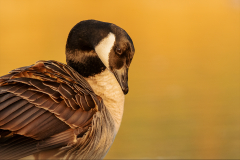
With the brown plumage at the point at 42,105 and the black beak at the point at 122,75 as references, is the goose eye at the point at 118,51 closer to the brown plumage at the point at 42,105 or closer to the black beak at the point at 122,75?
the black beak at the point at 122,75

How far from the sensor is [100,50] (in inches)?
84.3

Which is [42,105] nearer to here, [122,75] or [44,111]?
[44,111]

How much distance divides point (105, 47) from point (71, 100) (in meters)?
0.43

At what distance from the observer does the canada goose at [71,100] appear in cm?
168

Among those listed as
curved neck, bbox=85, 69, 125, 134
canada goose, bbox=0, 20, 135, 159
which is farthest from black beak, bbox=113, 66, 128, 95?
curved neck, bbox=85, 69, 125, 134

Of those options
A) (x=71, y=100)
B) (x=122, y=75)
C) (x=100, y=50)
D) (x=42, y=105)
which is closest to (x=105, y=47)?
(x=100, y=50)

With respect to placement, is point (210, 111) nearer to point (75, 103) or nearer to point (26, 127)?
point (75, 103)

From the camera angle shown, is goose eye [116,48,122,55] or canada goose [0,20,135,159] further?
goose eye [116,48,122,55]

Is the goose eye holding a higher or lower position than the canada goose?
higher

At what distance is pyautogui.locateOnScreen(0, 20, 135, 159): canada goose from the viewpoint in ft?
5.52

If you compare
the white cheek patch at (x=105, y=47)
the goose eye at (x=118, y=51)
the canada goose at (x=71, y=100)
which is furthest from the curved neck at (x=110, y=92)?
the goose eye at (x=118, y=51)

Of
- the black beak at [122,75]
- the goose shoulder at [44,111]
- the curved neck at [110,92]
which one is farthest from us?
the curved neck at [110,92]

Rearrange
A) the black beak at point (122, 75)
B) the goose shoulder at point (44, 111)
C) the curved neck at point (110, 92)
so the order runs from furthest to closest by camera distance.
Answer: the curved neck at point (110, 92)
the black beak at point (122, 75)
the goose shoulder at point (44, 111)

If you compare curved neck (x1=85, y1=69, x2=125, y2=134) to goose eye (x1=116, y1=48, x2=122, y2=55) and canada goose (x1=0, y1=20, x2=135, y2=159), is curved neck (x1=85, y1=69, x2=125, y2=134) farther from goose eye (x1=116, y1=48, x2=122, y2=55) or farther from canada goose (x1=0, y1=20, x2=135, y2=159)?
goose eye (x1=116, y1=48, x2=122, y2=55)
